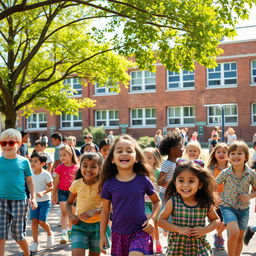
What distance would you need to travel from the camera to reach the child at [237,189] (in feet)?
16.3

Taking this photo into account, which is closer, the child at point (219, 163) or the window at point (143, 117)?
the child at point (219, 163)

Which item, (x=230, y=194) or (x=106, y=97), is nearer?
(x=230, y=194)

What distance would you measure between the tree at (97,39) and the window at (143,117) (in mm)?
20720

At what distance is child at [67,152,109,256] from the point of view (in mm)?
4180

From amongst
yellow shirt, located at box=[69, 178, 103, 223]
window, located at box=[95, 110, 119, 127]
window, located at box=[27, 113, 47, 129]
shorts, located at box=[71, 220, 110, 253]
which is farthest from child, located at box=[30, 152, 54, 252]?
window, located at box=[27, 113, 47, 129]

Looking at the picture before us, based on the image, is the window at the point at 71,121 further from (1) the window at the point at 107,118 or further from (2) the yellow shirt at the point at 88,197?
(2) the yellow shirt at the point at 88,197

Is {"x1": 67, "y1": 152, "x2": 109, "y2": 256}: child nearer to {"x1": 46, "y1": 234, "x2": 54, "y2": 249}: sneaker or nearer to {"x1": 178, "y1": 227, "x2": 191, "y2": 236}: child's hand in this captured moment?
{"x1": 178, "y1": 227, "x2": 191, "y2": 236}: child's hand

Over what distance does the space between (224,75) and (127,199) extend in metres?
32.4

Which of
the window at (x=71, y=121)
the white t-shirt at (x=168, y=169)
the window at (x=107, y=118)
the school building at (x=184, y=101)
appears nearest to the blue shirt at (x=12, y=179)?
the white t-shirt at (x=168, y=169)

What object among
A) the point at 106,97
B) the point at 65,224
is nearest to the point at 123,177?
the point at 65,224

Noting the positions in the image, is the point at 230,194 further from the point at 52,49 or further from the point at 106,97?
the point at 106,97

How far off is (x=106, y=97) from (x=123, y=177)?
120 ft

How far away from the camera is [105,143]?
7266 mm

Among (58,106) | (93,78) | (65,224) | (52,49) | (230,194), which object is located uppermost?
(52,49)
